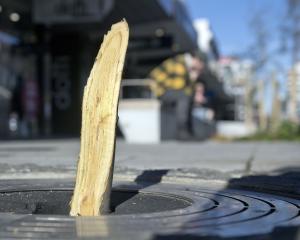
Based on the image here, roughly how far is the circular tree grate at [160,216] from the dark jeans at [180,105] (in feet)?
67.0

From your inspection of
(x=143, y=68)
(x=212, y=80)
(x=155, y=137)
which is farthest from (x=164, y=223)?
(x=212, y=80)

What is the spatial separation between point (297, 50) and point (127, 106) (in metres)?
14.9

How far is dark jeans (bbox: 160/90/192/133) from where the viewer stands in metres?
26.9

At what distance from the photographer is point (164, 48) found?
127ft

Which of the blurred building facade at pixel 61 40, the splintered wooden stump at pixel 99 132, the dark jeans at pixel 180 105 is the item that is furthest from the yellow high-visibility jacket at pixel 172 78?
the splintered wooden stump at pixel 99 132

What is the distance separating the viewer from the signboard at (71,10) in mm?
24984

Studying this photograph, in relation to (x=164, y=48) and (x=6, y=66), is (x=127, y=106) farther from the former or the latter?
(x=164, y=48)

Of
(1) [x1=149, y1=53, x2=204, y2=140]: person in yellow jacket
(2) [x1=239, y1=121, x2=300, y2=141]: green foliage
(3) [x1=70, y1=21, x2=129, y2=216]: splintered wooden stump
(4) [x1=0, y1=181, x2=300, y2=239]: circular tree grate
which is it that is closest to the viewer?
(4) [x1=0, y1=181, x2=300, y2=239]: circular tree grate

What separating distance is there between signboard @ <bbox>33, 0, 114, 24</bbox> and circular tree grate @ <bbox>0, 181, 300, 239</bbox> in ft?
65.6

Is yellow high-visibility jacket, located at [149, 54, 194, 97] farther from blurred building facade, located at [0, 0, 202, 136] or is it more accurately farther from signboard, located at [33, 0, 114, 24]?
signboard, located at [33, 0, 114, 24]

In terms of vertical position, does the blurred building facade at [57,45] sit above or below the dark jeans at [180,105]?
above

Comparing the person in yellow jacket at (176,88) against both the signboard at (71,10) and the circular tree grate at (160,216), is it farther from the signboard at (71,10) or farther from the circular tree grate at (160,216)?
the circular tree grate at (160,216)

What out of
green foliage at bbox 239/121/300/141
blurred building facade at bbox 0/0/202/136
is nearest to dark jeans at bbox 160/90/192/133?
green foliage at bbox 239/121/300/141

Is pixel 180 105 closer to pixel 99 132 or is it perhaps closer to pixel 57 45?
pixel 57 45
